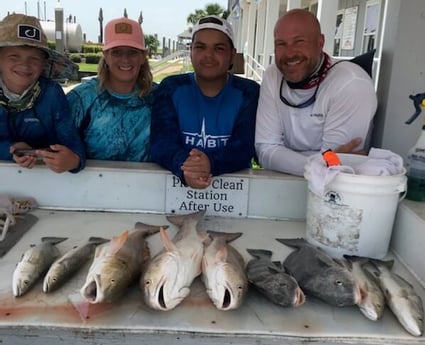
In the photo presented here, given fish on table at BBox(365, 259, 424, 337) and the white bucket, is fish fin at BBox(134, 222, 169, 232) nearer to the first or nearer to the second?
the white bucket

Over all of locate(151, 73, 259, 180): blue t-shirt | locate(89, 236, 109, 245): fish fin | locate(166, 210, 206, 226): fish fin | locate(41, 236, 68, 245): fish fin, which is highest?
locate(151, 73, 259, 180): blue t-shirt

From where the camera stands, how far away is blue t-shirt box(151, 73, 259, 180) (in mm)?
2918

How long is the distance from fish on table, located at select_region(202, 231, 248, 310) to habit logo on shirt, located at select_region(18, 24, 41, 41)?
5.78 ft

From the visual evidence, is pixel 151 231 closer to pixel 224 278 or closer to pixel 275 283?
pixel 224 278

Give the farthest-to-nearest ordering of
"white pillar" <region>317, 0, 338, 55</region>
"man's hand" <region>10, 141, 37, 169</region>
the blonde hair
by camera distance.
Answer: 1. "white pillar" <region>317, 0, 338, 55</region>
2. the blonde hair
3. "man's hand" <region>10, 141, 37, 169</region>

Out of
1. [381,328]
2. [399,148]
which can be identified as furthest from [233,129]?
[381,328]

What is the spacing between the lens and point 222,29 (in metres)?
2.93

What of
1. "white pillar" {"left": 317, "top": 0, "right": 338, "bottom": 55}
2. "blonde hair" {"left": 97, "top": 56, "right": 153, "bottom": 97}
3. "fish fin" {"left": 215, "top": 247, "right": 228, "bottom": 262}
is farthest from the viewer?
"white pillar" {"left": 317, "top": 0, "right": 338, "bottom": 55}

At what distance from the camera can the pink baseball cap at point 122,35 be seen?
306cm

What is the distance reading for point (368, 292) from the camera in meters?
1.70

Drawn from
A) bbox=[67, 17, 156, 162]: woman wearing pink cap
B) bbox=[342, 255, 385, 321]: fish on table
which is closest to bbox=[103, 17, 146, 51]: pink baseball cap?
bbox=[67, 17, 156, 162]: woman wearing pink cap

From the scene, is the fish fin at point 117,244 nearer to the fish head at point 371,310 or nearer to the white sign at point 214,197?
the white sign at point 214,197

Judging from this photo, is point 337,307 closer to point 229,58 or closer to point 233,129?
point 233,129

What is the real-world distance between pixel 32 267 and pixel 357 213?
1398 millimetres
